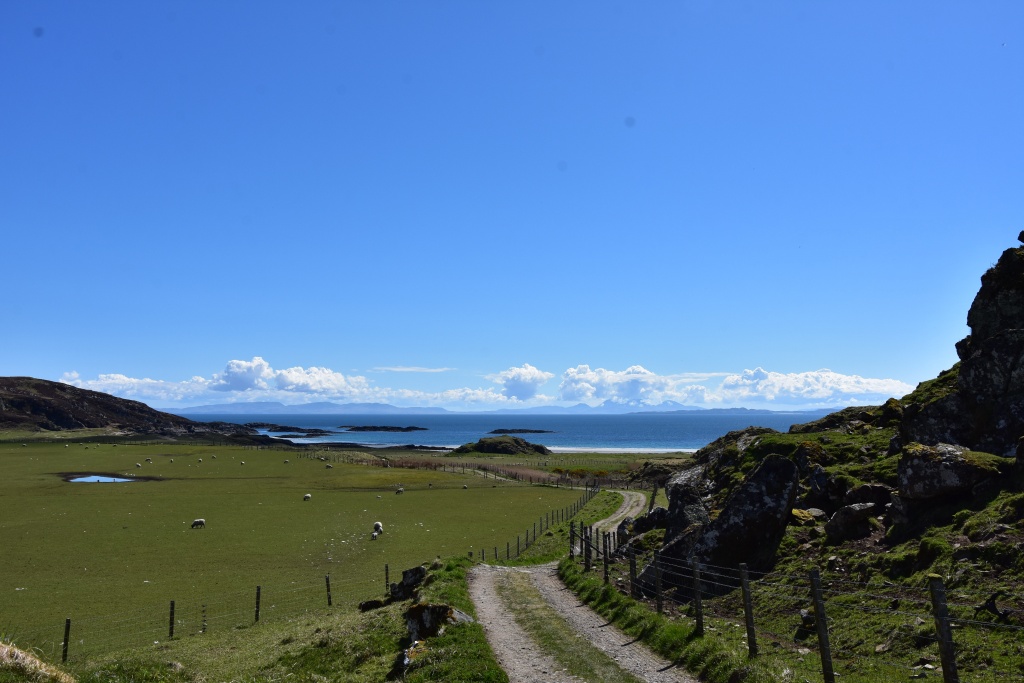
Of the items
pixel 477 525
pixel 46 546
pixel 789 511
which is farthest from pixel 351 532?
pixel 789 511

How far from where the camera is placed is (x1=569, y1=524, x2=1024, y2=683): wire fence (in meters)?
11.9

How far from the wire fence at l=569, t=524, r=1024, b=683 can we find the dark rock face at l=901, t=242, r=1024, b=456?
9.04m

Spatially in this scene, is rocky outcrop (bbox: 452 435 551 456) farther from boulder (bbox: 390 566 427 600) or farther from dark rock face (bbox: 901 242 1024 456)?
dark rock face (bbox: 901 242 1024 456)

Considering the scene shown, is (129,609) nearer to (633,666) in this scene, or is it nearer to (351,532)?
(351,532)

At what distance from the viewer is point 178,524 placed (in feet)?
173

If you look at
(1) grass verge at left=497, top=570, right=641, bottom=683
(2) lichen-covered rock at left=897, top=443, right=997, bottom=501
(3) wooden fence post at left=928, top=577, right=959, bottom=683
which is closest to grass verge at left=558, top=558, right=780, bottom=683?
(1) grass verge at left=497, top=570, right=641, bottom=683

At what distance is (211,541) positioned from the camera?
4612cm

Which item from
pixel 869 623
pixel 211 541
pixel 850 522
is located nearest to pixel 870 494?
pixel 850 522

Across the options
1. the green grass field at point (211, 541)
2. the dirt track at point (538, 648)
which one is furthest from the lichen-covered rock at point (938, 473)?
the green grass field at point (211, 541)

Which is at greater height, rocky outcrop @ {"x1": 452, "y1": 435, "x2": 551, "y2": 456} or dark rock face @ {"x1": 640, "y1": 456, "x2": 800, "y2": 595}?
dark rock face @ {"x1": 640, "y1": 456, "x2": 800, "y2": 595}

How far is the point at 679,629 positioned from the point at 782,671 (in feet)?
14.5

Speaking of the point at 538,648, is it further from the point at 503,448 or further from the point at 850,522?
the point at 503,448

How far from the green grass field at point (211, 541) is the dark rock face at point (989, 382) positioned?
88.0ft

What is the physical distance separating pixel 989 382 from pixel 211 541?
48.3 m
